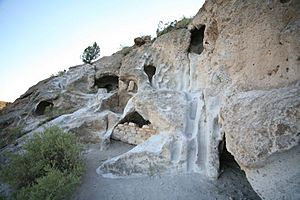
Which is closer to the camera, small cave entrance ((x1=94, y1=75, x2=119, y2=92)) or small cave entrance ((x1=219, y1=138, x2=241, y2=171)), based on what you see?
small cave entrance ((x1=219, y1=138, x2=241, y2=171))

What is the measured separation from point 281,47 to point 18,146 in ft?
24.7

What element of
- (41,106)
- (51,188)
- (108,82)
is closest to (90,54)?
(108,82)

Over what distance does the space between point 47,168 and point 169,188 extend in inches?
102

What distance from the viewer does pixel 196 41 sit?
803cm

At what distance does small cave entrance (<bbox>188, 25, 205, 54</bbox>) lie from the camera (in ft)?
25.7

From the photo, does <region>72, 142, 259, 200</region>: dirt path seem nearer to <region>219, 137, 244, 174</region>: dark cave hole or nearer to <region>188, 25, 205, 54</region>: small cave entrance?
<region>219, 137, 244, 174</region>: dark cave hole

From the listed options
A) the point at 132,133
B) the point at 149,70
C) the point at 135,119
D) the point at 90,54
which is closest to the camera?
the point at 132,133

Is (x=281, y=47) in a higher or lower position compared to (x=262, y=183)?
higher

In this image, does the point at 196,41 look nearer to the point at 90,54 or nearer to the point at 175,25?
the point at 175,25

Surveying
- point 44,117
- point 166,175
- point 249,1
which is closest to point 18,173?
point 166,175

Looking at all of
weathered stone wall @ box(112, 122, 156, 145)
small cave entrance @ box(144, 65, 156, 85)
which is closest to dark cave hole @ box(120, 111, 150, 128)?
weathered stone wall @ box(112, 122, 156, 145)

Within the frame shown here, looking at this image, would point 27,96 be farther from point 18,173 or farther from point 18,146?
point 18,173

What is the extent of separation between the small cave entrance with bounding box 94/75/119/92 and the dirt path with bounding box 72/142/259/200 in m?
6.54

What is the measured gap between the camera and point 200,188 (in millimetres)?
A: 4602
